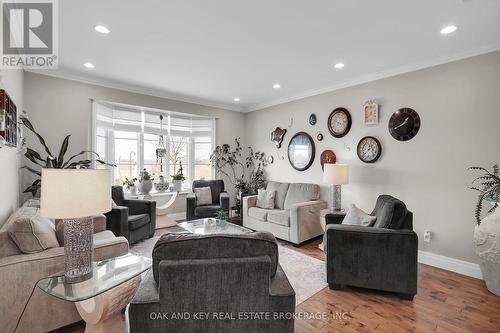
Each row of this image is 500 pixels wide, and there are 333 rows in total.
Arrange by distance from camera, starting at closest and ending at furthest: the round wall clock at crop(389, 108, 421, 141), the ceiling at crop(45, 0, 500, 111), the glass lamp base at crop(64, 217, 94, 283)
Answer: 1. the glass lamp base at crop(64, 217, 94, 283)
2. the ceiling at crop(45, 0, 500, 111)
3. the round wall clock at crop(389, 108, 421, 141)

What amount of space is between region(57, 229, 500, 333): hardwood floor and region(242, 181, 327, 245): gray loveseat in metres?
1.29

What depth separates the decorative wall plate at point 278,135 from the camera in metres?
5.07

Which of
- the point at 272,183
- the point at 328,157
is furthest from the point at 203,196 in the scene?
the point at 328,157

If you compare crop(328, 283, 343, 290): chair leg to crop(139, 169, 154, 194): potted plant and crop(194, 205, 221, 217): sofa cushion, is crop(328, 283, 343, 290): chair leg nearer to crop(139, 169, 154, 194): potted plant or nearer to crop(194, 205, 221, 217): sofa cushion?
crop(194, 205, 221, 217): sofa cushion

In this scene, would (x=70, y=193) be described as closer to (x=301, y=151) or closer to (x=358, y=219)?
(x=358, y=219)

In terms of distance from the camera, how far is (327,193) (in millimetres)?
4289

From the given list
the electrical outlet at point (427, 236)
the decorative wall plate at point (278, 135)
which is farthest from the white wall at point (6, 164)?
the electrical outlet at point (427, 236)

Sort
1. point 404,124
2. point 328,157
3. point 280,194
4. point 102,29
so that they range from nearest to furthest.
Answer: point 102,29 < point 404,124 < point 328,157 < point 280,194

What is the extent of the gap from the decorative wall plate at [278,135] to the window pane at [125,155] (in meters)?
2.91

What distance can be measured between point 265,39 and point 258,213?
2.85 metres

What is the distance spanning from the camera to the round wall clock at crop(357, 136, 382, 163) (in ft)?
11.7

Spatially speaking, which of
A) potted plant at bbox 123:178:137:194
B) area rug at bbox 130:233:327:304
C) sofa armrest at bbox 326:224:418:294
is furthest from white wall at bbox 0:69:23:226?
sofa armrest at bbox 326:224:418:294

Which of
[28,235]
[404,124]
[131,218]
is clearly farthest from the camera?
[131,218]

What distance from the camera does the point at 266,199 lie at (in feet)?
14.9
